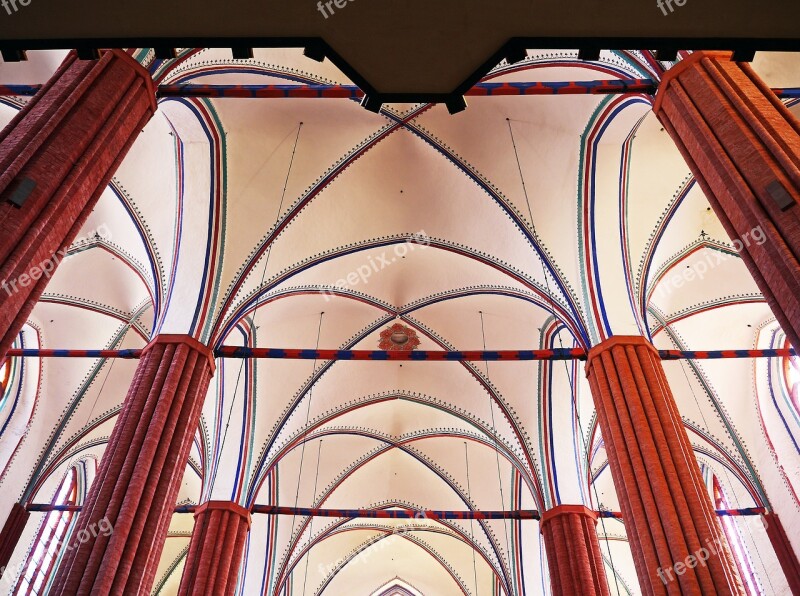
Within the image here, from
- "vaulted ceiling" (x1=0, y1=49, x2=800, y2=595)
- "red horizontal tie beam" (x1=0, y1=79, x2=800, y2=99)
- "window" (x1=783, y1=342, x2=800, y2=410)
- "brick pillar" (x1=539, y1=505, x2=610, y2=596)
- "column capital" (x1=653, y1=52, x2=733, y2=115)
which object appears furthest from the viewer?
"window" (x1=783, y1=342, x2=800, y2=410)

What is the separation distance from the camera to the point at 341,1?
8.47 ft

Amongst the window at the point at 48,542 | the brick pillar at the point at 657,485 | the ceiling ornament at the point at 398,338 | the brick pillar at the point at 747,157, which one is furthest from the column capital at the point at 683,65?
the window at the point at 48,542

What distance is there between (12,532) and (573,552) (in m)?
12.9

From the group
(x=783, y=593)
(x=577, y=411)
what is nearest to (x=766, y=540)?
(x=783, y=593)

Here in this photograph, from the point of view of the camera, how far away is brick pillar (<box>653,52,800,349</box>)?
18.6ft

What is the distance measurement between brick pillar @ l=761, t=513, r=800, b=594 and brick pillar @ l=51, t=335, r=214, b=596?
1290cm

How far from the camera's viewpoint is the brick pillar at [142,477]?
777cm

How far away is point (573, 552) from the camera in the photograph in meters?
14.0

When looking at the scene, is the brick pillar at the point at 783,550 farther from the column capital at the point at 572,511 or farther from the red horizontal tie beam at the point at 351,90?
the red horizontal tie beam at the point at 351,90

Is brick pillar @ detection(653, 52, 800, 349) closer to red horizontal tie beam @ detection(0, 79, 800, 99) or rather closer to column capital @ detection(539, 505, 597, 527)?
red horizontal tie beam @ detection(0, 79, 800, 99)

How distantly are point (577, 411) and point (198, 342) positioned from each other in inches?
357

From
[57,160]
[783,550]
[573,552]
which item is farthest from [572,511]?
[57,160]

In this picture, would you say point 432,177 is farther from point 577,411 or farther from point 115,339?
point 115,339

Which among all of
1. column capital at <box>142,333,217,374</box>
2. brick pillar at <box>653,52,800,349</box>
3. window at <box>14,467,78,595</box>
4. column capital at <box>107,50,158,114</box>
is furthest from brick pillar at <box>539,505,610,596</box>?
window at <box>14,467,78,595</box>
